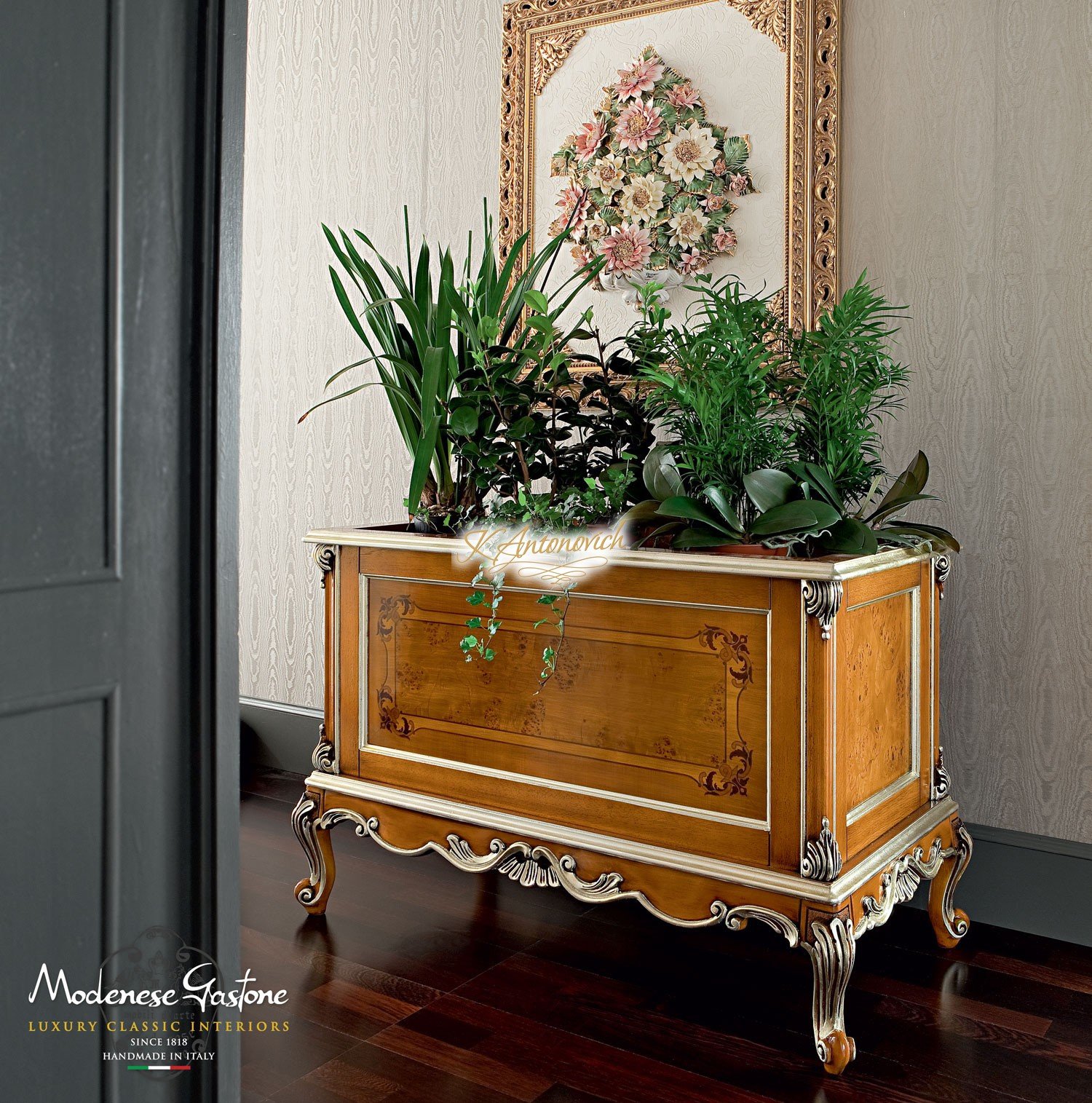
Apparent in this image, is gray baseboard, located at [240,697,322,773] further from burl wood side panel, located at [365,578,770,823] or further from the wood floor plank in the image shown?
the wood floor plank

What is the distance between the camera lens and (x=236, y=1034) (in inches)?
46.0

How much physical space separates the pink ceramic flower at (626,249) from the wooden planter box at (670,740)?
95 centimetres

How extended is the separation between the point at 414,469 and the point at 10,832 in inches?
50.1

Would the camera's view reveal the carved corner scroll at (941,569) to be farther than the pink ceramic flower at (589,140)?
No

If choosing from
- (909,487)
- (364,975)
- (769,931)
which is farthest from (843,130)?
(364,975)

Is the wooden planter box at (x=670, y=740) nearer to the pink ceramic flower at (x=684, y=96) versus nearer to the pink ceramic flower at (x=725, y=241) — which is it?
the pink ceramic flower at (x=725, y=241)

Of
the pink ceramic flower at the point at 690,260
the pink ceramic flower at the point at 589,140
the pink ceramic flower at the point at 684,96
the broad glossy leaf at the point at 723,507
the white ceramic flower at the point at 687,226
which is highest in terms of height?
the pink ceramic flower at the point at 684,96

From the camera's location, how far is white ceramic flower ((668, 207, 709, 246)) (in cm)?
253

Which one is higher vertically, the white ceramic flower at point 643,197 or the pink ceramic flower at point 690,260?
the white ceramic flower at point 643,197

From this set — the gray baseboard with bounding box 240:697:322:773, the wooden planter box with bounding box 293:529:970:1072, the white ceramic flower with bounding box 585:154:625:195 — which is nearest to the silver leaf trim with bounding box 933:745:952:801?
the wooden planter box with bounding box 293:529:970:1072

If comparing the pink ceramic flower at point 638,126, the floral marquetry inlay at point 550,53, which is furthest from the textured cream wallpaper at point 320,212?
the pink ceramic flower at point 638,126

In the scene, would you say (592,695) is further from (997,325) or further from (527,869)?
(997,325)

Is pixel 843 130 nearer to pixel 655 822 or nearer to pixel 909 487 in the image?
pixel 909 487

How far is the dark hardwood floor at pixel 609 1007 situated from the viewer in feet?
5.52
